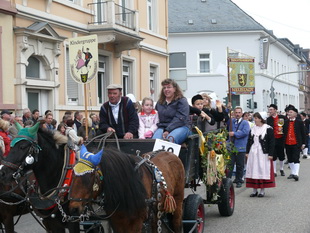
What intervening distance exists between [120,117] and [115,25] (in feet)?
35.7

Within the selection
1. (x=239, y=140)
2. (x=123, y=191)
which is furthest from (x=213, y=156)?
(x=239, y=140)

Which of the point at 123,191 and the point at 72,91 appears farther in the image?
the point at 72,91

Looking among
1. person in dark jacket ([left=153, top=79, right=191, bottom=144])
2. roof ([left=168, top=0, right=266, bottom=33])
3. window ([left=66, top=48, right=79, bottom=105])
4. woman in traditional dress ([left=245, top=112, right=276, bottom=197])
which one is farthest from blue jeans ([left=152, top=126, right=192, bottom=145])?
roof ([left=168, top=0, right=266, bottom=33])

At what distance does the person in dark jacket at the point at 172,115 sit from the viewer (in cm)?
704

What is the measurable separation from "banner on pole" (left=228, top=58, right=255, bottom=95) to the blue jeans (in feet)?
36.3

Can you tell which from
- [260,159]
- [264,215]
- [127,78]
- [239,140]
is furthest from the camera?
[127,78]

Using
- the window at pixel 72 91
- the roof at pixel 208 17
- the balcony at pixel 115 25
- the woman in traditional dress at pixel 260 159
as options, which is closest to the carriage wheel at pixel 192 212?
the woman in traditional dress at pixel 260 159

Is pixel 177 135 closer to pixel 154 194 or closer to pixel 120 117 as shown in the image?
pixel 120 117

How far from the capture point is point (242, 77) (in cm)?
1844

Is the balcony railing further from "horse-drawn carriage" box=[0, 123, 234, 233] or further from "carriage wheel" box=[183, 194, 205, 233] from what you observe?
"carriage wheel" box=[183, 194, 205, 233]

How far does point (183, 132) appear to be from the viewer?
7035mm

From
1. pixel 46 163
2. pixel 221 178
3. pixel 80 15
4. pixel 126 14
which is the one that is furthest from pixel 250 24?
pixel 46 163

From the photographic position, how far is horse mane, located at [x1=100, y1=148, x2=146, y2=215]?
4789 millimetres

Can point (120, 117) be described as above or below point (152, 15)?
below
